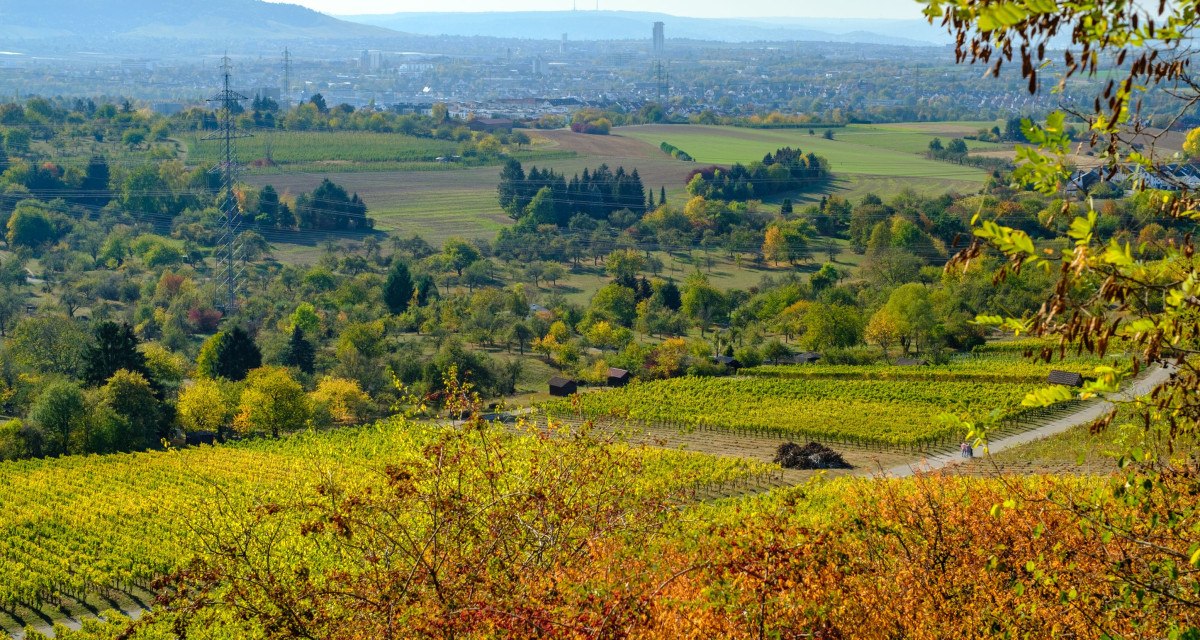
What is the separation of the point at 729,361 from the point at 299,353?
17302mm

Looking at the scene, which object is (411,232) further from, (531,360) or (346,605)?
(346,605)

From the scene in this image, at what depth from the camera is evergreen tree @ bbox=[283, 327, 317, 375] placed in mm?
47250

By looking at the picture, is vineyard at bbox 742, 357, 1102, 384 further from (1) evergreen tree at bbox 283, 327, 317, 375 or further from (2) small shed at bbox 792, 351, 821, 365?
(1) evergreen tree at bbox 283, 327, 317, 375

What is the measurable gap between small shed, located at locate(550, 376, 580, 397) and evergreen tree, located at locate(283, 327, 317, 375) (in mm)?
10092

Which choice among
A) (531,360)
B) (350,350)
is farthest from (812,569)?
(531,360)

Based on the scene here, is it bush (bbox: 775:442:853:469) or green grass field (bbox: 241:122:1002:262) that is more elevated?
green grass field (bbox: 241:122:1002:262)

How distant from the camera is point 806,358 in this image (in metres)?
48.8

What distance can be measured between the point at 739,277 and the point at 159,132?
6310 cm

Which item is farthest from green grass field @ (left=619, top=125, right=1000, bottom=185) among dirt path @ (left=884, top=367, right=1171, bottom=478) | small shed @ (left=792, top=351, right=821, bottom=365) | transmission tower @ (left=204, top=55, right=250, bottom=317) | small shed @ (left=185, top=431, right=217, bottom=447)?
small shed @ (left=185, top=431, right=217, bottom=447)

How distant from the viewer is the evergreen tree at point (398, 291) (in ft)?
194

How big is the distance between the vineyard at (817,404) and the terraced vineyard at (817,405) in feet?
0.10

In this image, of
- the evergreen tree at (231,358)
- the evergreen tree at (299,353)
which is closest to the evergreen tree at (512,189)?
the evergreen tree at (299,353)

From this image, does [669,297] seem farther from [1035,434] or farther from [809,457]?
[1035,434]

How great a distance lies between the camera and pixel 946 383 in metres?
41.8
